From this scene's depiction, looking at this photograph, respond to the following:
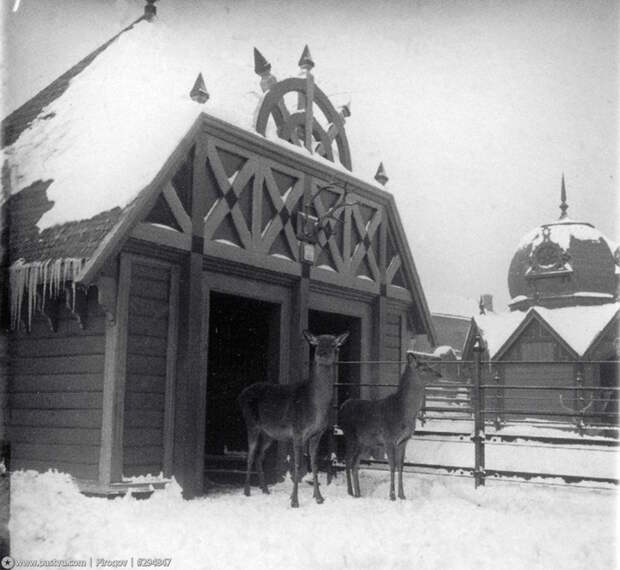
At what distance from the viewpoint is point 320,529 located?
23.3ft

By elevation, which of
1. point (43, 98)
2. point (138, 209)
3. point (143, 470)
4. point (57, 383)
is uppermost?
point (43, 98)

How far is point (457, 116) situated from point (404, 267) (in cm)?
413

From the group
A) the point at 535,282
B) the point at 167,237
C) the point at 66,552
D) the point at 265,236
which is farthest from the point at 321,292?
the point at 535,282

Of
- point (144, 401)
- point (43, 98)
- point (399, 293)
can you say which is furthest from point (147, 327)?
point (399, 293)

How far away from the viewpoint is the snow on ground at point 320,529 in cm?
608

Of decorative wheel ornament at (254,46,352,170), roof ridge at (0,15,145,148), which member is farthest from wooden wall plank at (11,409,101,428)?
decorative wheel ornament at (254,46,352,170)

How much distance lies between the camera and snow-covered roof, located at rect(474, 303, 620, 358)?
91.5 ft

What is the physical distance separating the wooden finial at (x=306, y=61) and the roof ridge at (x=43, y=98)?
2510 millimetres

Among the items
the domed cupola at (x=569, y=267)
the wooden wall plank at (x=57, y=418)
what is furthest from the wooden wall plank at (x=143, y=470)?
the domed cupola at (x=569, y=267)

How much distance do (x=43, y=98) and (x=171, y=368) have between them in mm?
5873

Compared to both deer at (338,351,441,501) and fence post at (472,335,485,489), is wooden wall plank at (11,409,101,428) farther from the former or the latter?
fence post at (472,335,485,489)

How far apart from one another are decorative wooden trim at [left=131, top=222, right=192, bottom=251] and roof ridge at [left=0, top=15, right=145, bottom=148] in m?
3.79

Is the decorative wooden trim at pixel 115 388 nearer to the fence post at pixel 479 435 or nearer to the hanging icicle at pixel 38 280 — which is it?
the hanging icicle at pixel 38 280

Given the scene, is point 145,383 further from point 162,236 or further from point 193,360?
point 162,236
